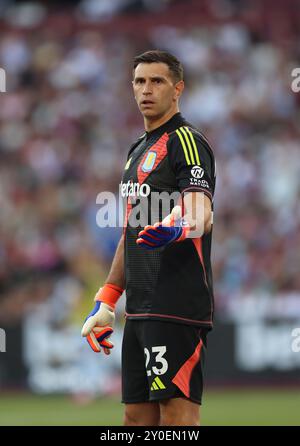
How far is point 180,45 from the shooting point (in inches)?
656

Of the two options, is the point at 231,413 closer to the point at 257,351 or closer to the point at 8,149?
the point at 257,351

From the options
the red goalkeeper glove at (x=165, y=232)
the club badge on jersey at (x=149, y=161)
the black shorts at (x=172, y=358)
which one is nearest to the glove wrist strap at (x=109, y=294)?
the black shorts at (x=172, y=358)

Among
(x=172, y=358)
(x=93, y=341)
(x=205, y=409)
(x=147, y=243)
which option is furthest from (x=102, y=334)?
(x=205, y=409)

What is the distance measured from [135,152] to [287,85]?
10931 mm

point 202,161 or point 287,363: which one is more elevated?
point 202,161

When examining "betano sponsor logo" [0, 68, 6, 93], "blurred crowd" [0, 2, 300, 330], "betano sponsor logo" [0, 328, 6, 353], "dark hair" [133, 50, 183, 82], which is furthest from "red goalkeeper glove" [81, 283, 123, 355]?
"betano sponsor logo" [0, 68, 6, 93]

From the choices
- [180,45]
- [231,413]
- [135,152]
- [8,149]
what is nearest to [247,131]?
[180,45]

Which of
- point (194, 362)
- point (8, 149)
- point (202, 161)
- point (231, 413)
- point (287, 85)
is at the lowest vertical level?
point (231, 413)

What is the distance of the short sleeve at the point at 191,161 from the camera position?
4887 mm

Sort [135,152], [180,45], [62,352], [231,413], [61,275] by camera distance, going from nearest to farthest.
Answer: [135,152], [231,413], [62,352], [61,275], [180,45]

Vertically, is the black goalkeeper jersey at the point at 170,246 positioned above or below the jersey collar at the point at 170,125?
below

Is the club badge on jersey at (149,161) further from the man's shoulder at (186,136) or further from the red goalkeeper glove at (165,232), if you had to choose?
the red goalkeeper glove at (165,232)

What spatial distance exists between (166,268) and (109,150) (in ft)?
33.8

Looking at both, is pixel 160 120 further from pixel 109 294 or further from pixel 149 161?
pixel 109 294
